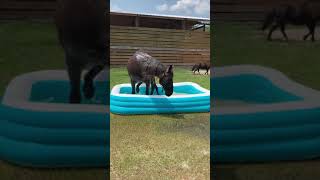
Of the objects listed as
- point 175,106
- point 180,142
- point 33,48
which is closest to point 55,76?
point 33,48

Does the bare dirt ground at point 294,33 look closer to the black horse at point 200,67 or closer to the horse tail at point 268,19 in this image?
the horse tail at point 268,19

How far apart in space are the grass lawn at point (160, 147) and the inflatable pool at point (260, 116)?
84 centimetres

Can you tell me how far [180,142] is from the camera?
5023 mm

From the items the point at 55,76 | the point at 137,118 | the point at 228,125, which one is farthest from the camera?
the point at 137,118

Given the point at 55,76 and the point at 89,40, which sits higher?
the point at 89,40

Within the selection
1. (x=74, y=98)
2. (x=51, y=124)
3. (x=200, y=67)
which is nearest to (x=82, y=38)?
(x=74, y=98)

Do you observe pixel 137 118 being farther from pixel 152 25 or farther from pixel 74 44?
pixel 152 25

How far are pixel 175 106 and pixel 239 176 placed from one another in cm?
450

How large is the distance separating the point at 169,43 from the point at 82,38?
14087mm

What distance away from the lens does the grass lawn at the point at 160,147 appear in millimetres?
3711

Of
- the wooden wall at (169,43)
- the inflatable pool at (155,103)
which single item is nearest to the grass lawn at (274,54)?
the inflatable pool at (155,103)

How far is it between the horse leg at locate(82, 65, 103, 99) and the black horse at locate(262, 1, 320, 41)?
1294 millimetres

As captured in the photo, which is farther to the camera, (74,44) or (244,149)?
(244,149)

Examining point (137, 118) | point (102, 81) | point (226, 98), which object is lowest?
point (137, 118)
